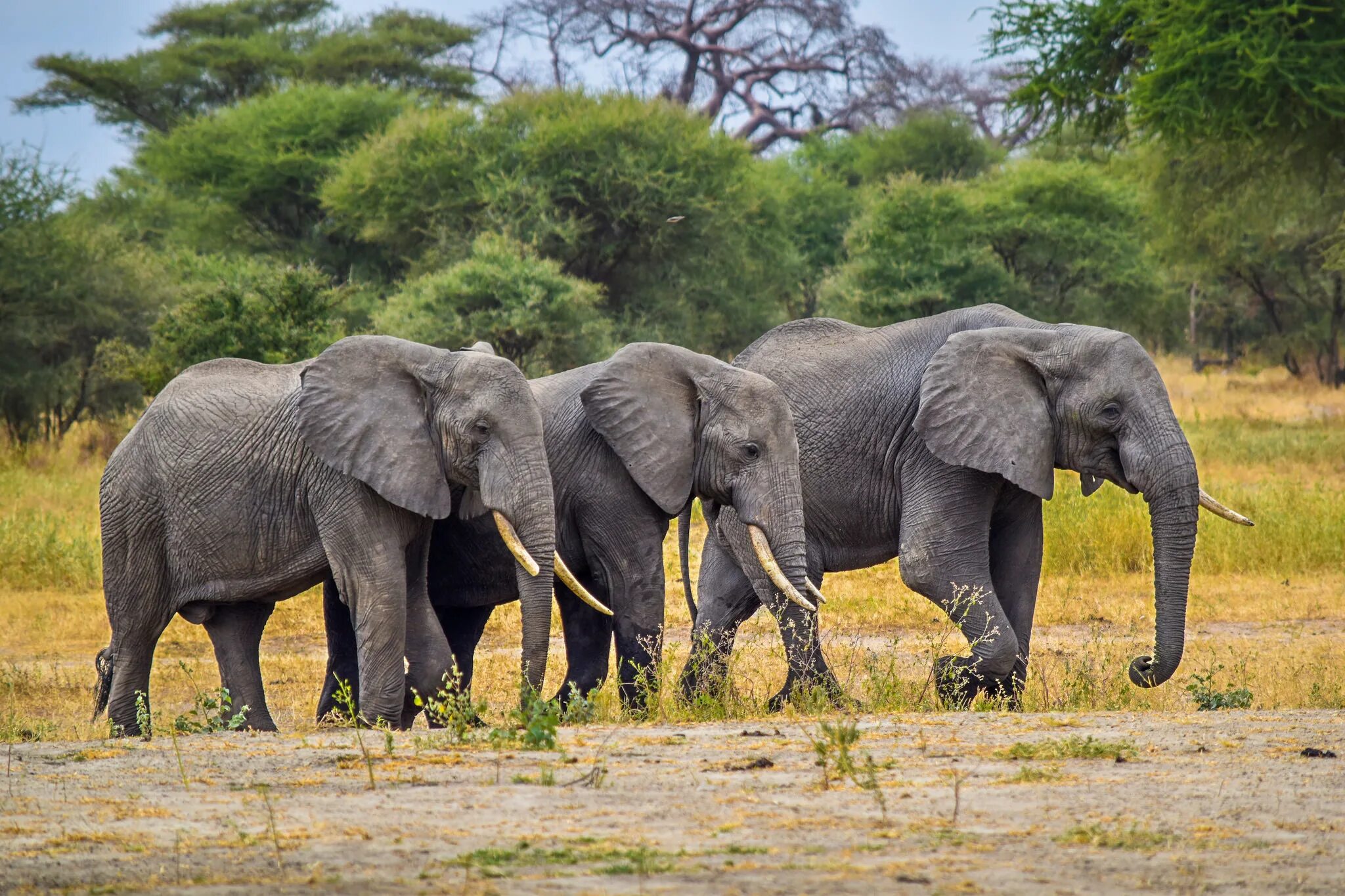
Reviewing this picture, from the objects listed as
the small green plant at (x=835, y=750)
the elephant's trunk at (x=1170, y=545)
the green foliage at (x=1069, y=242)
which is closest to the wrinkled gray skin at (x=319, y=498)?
the small green plant at (x=835, y=750)

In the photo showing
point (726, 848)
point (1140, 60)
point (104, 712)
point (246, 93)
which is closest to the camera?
point (726, 848)

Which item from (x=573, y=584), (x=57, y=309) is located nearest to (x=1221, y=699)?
(x=573, y=584)

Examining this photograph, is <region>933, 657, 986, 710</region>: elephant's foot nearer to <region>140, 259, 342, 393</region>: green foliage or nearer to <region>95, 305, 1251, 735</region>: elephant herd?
<region>95, 305, 1251, 735</region>: elephant herd

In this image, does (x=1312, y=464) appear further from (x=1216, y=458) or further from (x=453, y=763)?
(x=453, y=763)

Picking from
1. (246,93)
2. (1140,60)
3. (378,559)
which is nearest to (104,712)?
(378,559)

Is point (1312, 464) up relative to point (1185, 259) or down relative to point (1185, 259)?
down

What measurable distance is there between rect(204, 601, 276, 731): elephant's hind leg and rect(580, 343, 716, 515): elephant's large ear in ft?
5.63

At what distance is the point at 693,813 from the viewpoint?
15.6 ft

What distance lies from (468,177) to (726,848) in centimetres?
2160

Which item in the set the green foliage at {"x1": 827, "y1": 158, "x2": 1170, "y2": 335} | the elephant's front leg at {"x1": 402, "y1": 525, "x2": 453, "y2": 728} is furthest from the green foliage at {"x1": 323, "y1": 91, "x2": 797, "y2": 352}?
the elephant's front leg at {"x1": 402, "y1": 525, "x2": 453, "y2": 728}

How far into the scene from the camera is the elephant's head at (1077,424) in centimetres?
733

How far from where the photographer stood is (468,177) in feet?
82.5

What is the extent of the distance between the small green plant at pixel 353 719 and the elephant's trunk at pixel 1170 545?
124 inches

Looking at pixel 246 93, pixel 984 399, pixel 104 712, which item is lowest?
pixel 104 712
